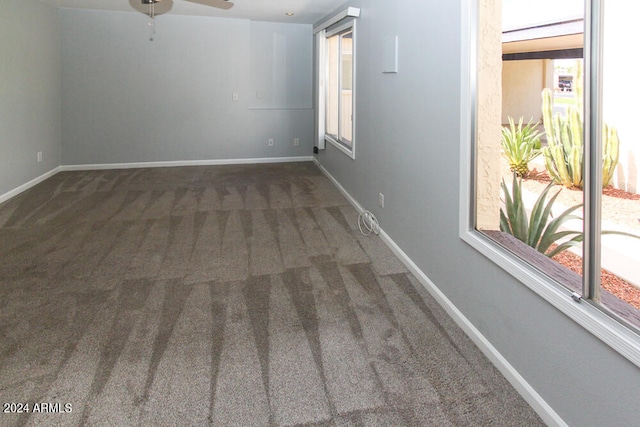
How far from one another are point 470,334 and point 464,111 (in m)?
1.13

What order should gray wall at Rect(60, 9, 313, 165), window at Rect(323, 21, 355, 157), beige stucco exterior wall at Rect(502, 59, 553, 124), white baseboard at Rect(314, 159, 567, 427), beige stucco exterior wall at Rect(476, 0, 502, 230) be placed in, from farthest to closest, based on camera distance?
gray wall at Rect(60, 9, 313, 165) → window at Rect(323, 21, 355, 157) → beige stucco exterior wall at Rect(476, 0, 502, 230) → beige stucco exterior wall at Rect(502, 59, 553, 124) → white baseboard at Rect(314, 159, 567, 427)

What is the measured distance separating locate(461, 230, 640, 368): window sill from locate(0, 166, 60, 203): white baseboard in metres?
4.90

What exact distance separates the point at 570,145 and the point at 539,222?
0.41 m

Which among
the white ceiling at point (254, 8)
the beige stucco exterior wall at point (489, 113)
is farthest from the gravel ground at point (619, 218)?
the white ceiling at point (254, 8)

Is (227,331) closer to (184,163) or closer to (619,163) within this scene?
(619,163)

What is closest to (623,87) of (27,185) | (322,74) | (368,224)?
(368,224)

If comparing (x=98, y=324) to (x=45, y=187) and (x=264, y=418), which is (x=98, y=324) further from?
(x=45, y=187)

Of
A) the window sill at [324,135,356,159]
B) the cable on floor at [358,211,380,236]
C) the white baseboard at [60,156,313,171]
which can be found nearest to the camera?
the cable on floor at [358,211,380,236]

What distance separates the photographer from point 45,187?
17.9 feet

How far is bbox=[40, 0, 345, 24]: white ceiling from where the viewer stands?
5379 mm

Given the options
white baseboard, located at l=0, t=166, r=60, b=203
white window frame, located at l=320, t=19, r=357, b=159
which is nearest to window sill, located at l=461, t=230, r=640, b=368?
white window frame, located at l=320, t=19, r=357, b=159

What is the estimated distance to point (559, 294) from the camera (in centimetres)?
159

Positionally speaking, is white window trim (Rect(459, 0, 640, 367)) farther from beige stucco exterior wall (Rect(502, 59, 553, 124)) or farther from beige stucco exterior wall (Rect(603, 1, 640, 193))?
beige stucco exterior wall (Rect(603, 1, 640, 193))

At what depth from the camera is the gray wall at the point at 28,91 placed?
477 centimetres
